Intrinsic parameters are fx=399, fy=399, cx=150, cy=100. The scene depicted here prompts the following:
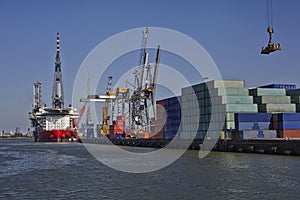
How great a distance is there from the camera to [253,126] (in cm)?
6631

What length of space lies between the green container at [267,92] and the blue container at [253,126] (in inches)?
400

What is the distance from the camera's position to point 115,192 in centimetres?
1998

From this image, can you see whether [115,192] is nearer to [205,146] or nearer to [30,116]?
[205,146]

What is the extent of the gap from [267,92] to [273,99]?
6.23ft

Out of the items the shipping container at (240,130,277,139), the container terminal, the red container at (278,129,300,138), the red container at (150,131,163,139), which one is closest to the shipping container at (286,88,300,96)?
the container terminal

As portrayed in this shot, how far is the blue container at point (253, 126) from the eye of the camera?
6625 centimetres

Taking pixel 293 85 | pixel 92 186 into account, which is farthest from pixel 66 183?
pixel 293 85

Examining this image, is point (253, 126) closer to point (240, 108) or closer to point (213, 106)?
point (240, 108)

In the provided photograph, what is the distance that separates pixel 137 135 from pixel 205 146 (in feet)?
167

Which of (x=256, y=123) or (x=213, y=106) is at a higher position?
(x=213, y=106)


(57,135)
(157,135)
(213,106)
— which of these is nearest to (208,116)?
(213,106)

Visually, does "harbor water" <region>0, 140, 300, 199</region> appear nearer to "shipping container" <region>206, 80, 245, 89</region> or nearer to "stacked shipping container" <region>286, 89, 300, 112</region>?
"shipping container" <region>206, 80, 245, 89</region>

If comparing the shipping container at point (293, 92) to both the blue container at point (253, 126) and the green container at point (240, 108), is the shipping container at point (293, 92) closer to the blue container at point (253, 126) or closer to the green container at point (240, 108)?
the green container at point (240, 108)

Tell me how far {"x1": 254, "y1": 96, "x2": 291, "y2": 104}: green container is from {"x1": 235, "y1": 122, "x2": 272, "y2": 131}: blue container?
26.6ft
